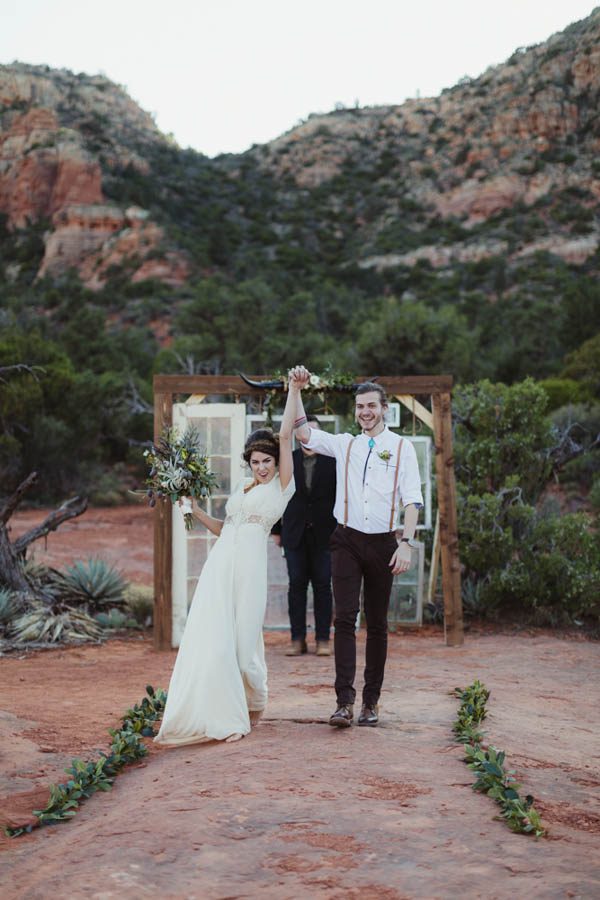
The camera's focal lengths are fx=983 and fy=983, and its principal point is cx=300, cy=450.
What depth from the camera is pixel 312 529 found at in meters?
8.21

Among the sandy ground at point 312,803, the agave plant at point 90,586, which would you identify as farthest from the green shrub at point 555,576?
the agave plant at point 90,586

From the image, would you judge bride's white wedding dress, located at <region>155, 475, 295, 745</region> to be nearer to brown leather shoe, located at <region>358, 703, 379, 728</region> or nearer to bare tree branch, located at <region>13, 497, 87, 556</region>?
brown leather shoe, located at <region>358, 703, 379, 728</region>

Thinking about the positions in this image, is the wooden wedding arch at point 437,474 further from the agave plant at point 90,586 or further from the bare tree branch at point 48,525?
the agave plant at point 90,586

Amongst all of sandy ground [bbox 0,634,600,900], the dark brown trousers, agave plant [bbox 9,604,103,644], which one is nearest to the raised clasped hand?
the dark brown trousers

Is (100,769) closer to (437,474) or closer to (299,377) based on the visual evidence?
(299,377)

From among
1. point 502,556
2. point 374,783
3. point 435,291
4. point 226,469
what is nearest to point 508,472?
point 502,556

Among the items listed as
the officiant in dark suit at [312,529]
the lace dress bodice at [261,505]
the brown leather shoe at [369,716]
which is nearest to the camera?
the brown leather shoe at [369,716]

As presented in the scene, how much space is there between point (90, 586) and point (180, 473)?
505 centimetres

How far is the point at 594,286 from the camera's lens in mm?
27328

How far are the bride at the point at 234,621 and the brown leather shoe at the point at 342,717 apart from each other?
46 cm

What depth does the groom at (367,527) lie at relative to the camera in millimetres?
5148

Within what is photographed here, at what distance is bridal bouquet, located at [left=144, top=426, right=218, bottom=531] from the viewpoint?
18.8 ft

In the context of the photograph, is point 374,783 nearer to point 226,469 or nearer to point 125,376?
point 226,469

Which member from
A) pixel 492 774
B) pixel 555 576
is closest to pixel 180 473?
pixel 492 774
